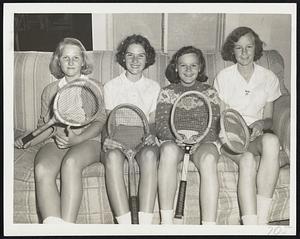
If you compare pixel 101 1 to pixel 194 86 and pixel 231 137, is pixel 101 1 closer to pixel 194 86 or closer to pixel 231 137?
pixel 194 86

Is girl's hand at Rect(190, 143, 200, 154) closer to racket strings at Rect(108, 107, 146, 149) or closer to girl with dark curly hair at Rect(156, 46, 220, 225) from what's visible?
girl with dark curly hair at Rect(156, 46, 220, 225)

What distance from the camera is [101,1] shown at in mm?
966

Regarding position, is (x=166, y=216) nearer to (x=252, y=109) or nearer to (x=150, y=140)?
(x=150, y=140)

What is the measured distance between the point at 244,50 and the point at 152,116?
0.25m

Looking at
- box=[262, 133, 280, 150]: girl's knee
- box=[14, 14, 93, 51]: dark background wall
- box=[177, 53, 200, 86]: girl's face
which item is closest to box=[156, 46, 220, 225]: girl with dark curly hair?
box=[177, 53, 200, 86]: girl's face

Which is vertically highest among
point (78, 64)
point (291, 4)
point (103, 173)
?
point (291, 4)

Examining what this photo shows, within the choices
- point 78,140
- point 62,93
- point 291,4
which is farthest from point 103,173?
point 291,4

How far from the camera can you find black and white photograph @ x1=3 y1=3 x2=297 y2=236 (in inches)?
37.1

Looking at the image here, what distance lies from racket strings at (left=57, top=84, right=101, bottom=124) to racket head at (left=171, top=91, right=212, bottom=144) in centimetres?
18

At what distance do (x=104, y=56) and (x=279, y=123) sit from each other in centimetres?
41

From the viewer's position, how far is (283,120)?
969 mm

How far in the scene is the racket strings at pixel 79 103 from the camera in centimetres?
95

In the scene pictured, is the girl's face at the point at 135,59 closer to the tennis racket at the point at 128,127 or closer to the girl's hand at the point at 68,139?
the tennis racket at the point at 128,127

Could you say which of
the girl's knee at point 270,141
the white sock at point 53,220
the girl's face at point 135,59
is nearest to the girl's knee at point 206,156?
the girl's knee at point 270,141
